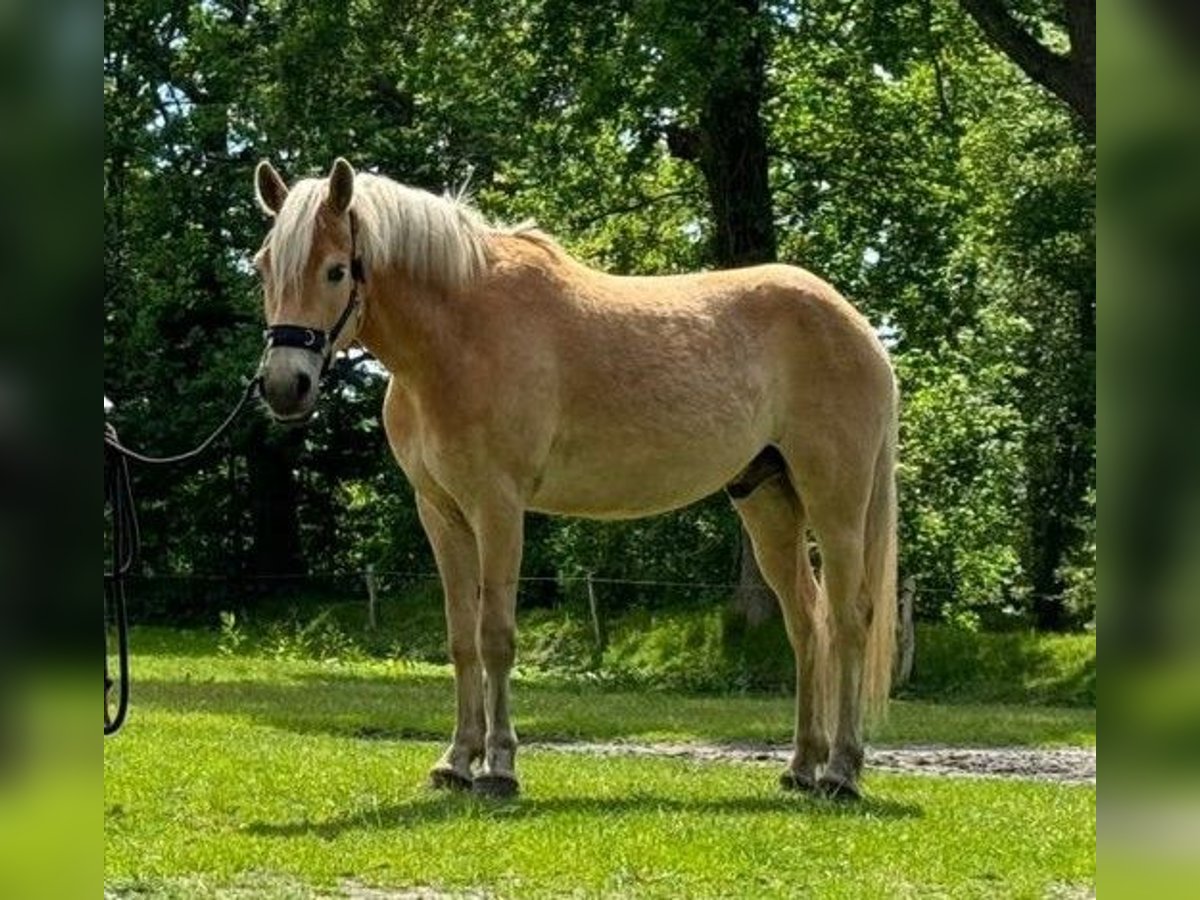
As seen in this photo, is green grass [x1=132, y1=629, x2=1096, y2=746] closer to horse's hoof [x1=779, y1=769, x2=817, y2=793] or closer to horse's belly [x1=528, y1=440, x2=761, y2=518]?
horse's hoof [x1=779, y1=769, x2=817, y2=793]

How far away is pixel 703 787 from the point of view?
8227mm

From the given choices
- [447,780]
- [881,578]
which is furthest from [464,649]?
[881,578]

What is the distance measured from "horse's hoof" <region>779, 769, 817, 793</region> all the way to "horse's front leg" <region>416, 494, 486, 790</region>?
1.61 meters

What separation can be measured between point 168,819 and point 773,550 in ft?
11.5

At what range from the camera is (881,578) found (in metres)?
8.45

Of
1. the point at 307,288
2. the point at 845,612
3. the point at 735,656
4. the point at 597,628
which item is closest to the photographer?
the point at 307,288

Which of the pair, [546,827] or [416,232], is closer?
[546,827]

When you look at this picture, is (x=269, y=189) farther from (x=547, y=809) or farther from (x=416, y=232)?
(x=547, y=809)

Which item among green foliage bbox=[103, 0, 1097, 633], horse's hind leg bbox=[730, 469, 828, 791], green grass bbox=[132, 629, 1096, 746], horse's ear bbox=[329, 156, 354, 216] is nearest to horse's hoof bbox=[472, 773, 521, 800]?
horse's hind leg bbox=[730, 469, 828, 791]

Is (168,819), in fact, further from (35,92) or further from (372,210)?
(35,92)

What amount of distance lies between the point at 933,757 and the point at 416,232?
6.43 metres

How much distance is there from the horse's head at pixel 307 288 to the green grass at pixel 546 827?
1.78 metres

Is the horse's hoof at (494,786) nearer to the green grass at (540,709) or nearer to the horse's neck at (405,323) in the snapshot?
the horse's neck at (405,323)

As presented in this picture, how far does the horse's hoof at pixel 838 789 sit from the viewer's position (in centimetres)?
790
